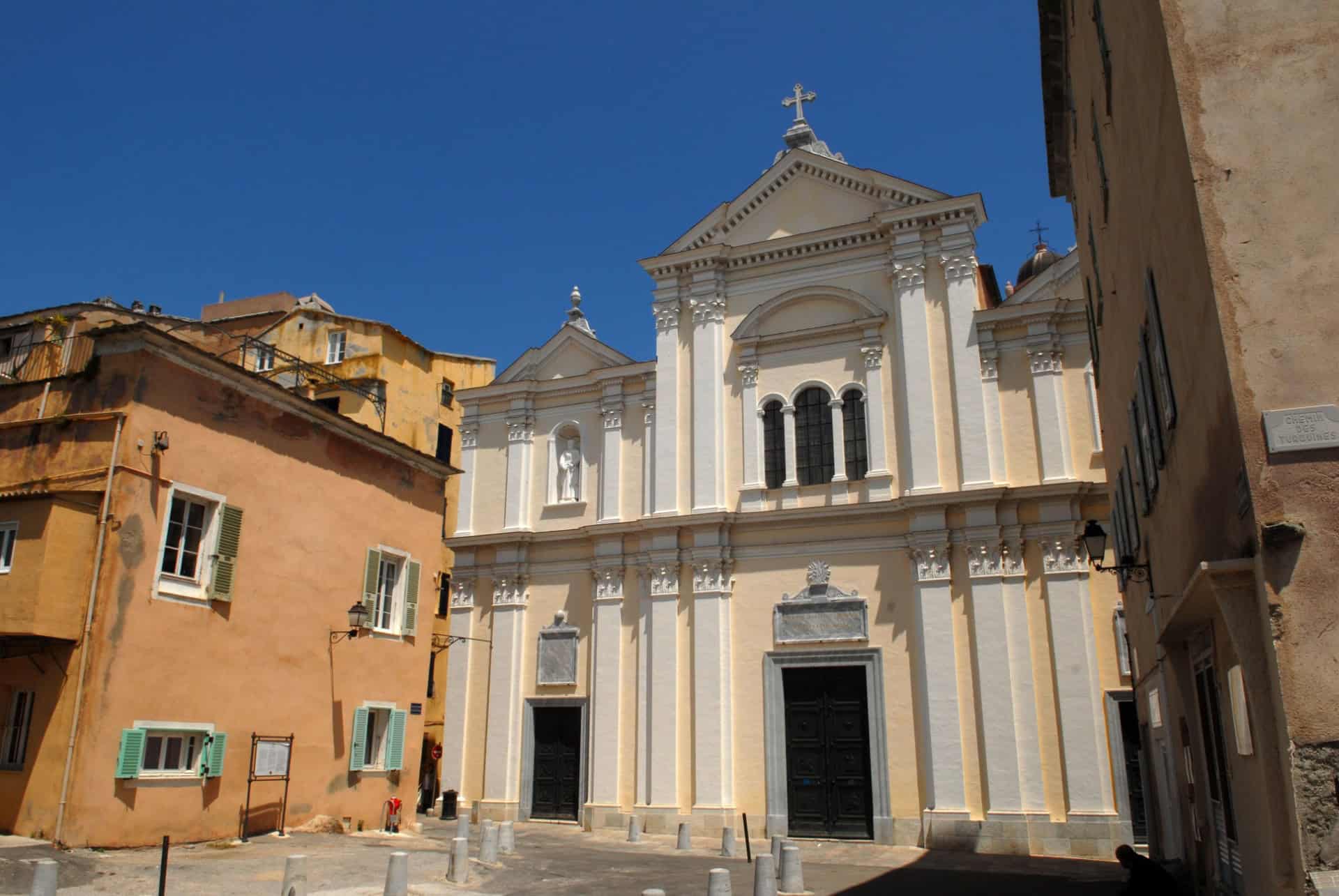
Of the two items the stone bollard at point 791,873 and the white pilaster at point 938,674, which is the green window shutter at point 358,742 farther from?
the white pilaster at point 938,674

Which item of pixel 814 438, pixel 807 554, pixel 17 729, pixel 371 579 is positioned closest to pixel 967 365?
pixel 814 438

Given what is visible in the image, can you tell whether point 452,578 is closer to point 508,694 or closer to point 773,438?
point 508,694

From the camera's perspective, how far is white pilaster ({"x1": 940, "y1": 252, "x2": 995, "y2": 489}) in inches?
898

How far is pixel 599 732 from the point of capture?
80.9ft

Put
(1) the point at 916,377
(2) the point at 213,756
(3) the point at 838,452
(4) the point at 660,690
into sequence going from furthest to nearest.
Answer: (3) the point at 838,452
(4) the point at 660,690
(1) the point at 916,377
(2) the point at 213,756

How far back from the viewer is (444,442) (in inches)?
1473

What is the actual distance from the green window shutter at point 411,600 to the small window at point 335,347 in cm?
1698

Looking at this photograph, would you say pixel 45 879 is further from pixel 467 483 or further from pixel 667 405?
pixel 467 483

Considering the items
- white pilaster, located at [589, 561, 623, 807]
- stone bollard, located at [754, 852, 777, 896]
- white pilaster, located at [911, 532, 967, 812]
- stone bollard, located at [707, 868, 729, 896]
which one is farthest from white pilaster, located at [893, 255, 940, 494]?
stone bollard, located at [707, 868, 729, 896]

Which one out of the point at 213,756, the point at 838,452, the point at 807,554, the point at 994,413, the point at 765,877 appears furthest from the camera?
the point at 838,452

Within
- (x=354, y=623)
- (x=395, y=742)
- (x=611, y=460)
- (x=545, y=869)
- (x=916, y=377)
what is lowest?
(x=545, y=869)

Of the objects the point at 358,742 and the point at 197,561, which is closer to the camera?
the point at 197,561

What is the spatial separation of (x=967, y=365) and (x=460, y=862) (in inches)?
623

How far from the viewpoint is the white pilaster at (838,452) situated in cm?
2408
